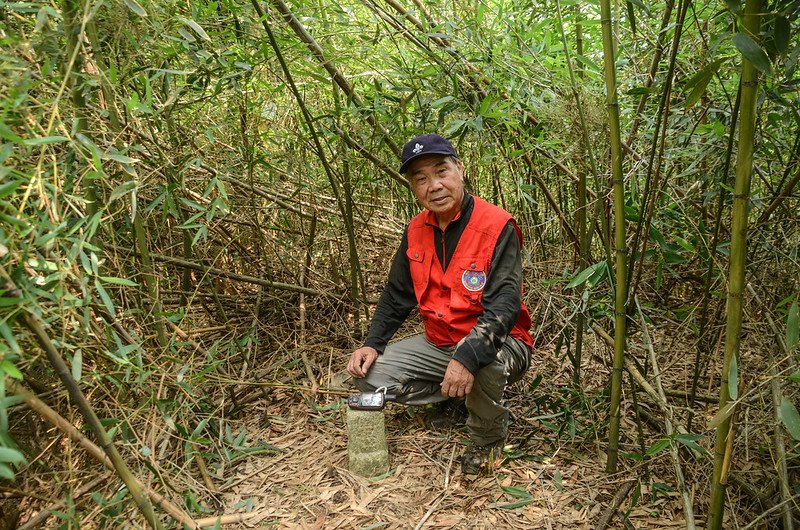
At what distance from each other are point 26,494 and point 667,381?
2.47m

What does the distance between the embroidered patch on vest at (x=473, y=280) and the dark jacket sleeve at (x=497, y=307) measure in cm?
3

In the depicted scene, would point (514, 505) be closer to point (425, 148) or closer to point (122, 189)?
point (425, 148)

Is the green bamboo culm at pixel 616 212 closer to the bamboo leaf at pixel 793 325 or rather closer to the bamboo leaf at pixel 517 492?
the bamboo leaf at pixel 517 492

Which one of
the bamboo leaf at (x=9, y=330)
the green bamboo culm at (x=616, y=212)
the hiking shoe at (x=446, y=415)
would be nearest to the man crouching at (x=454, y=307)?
the hiking shoe at (x=446, y=415)

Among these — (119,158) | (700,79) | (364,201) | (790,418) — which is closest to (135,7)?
(119,158)

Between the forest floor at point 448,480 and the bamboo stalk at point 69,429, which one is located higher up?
the bamboo stalk at point 69,429

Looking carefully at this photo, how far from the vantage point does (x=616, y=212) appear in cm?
163

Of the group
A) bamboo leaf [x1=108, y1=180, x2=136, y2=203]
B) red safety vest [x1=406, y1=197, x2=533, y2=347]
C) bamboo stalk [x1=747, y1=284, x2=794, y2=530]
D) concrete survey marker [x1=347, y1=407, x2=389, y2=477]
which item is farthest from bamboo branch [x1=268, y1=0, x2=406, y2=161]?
bamboo stalk [x1=747, y1=284, x2=794, y2=530]

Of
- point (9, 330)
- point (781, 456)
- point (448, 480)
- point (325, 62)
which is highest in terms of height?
point (325, 62)

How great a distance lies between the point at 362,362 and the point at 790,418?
1643 millimetres

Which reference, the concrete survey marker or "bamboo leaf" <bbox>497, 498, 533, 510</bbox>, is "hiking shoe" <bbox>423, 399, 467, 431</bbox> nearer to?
the concrete survey marker

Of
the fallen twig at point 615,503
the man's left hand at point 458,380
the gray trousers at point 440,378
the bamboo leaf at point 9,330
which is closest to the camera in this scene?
the bamboo leaf at point 9,330

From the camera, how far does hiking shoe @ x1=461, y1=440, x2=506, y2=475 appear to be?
7.23 feet

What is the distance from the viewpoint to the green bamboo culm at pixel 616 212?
1.52m
